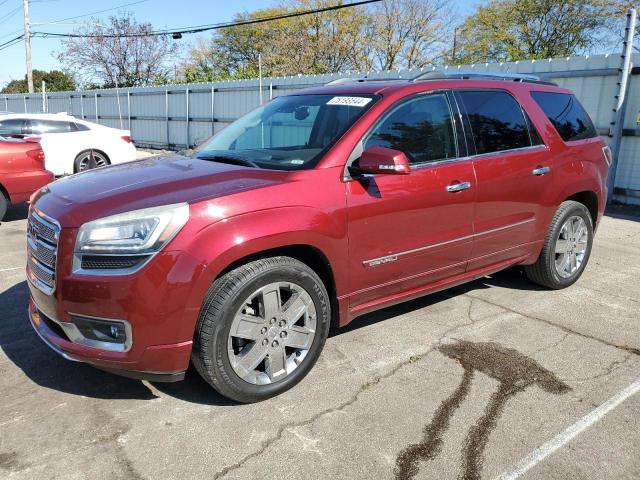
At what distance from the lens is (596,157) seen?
5148mm

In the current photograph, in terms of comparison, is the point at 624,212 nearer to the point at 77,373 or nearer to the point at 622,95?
the point at 622,95

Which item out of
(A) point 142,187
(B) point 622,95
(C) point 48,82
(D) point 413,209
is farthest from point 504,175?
(C) point 48,82

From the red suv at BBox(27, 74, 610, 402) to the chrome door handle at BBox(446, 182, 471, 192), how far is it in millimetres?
12

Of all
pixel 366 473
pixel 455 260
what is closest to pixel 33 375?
pixel 366 473

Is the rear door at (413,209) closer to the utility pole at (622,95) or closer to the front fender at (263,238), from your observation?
the front fender at (263,238)

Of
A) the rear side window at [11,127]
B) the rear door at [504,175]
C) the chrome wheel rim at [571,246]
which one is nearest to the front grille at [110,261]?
the rear door at [504,175]

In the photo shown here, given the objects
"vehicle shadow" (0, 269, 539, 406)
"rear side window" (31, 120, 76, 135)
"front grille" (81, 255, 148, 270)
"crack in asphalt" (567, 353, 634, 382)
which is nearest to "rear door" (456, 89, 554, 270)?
"vehicle shadow" (0, 269, 539, 406)

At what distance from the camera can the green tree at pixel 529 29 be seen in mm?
35250

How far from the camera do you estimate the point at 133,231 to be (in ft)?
9.00

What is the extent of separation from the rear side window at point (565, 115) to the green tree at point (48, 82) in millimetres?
47203

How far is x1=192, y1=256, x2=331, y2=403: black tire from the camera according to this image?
2.85 meters

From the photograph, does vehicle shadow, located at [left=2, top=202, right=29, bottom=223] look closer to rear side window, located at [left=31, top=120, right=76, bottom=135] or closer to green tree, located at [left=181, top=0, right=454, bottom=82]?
rear side window, located at [left=31, top=120, right=76, bottom=135]

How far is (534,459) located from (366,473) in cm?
84

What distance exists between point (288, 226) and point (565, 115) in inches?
129
